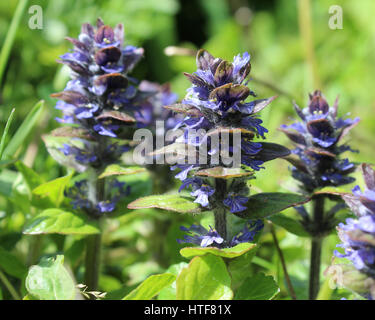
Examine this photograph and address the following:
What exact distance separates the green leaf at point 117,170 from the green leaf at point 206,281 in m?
0.35

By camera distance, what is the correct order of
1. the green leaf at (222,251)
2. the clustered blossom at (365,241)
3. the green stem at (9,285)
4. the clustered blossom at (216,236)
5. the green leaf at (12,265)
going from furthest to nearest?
the green leaf at (12,265) < the green stem at (9,285) < the clustered blossom at (216,236) < the green leaf at (222,251) < the clustered blossom at (365,241)

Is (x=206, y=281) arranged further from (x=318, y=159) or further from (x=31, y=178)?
(x=31, y=178)

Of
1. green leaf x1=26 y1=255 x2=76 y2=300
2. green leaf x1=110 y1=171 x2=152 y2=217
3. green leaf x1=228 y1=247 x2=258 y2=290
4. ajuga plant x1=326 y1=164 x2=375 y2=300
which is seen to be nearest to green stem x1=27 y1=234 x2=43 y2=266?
green leaf x1=110 y1=171 x2=152 y2=217

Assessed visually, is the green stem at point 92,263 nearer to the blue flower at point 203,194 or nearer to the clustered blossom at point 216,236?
the clustered blossom at point 216,236

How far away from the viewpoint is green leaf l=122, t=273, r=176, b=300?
3.22 ft

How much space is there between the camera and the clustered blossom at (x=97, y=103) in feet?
4.19

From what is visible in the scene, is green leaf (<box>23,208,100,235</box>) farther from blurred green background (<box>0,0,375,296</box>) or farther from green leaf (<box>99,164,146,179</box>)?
blurred green background (<box>0,0,375,296</box>)

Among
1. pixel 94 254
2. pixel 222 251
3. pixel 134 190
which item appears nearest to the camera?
pixel 222 251

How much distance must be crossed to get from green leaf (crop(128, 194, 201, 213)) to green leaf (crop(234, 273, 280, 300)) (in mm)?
239

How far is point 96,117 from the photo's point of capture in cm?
129

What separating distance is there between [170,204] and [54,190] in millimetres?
457

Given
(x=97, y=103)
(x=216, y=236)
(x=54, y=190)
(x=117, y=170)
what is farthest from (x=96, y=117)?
(x=216, y=236)

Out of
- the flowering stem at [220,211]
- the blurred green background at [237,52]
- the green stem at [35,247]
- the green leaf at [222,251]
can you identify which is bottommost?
the green stem at [35,247]

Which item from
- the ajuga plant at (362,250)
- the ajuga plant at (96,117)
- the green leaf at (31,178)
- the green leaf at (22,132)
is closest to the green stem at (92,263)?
the ajuga plant at (96,117)
